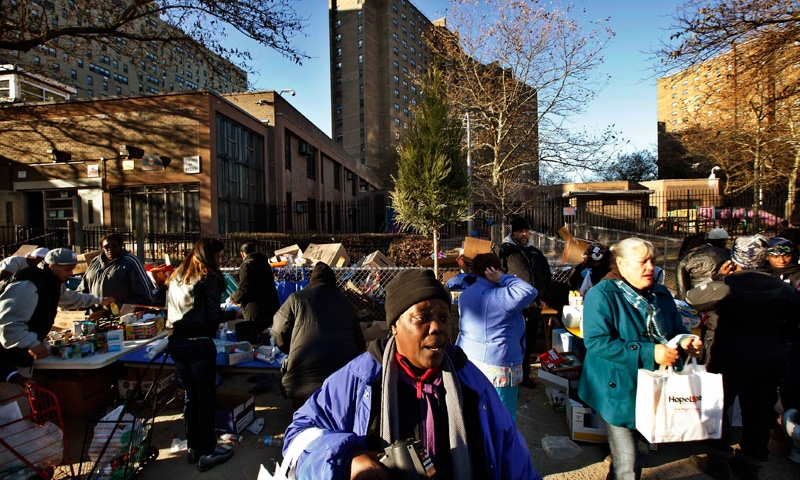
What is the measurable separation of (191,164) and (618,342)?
1643 centimetres

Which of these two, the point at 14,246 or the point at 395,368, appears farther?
the point at 14,246

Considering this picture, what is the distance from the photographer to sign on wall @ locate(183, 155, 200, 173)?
15594 mm

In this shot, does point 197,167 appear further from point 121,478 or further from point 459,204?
point 121,478

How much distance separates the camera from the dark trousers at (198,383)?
11.5 ft

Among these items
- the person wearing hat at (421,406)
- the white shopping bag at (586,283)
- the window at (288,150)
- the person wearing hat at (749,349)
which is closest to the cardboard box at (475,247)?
the white shopping bag at (586,283)

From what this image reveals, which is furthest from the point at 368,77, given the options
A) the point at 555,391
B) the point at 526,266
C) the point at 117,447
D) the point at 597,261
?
the point at 117,447

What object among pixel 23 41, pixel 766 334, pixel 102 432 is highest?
pixel 23 41

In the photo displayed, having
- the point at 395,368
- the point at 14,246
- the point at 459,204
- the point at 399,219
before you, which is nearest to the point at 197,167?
the point at 14,246

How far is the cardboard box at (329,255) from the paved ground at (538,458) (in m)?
5.48

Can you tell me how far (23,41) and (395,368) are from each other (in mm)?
12505

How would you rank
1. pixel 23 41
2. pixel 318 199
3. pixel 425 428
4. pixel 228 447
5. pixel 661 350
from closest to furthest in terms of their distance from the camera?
pixel 425 428
pixel 661 350
pixel 228 447
pixel 23 41
pixel 318 199

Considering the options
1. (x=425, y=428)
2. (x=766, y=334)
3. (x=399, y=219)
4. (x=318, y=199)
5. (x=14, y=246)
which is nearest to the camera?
(x=425, y=428)

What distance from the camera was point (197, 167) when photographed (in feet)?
51.3

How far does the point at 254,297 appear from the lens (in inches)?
225
